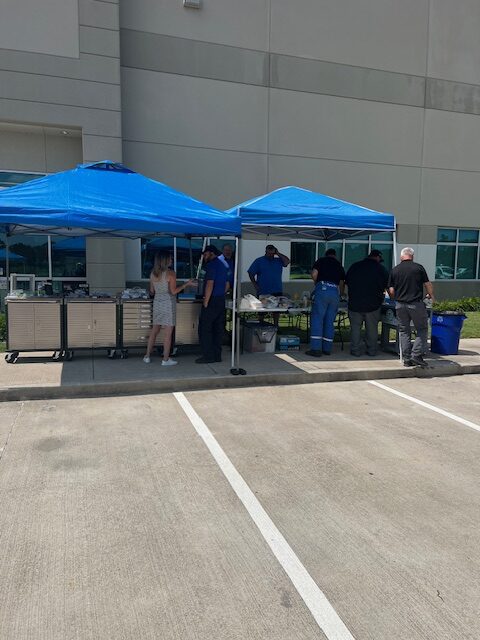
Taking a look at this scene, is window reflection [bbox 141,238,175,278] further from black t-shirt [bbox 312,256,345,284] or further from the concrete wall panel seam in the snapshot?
black t-shirt [bbox 312,256,345,284]

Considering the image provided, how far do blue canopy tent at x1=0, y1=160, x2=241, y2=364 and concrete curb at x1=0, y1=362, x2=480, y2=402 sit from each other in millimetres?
2228

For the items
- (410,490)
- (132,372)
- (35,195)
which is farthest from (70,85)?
(410,490)

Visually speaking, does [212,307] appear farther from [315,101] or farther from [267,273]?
[315,101]

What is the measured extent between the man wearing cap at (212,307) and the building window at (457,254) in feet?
40.7

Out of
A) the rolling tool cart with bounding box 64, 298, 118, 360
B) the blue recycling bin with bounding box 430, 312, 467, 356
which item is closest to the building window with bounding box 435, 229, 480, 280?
the blue recycling bin with bounding box 430, 312, 467, 356

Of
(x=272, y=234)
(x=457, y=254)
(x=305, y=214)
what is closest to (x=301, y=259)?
(x=272, y=234)

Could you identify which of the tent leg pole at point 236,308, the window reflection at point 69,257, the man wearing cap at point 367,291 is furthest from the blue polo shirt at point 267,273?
the window reflection at point 69,257

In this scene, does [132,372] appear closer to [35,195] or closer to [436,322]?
[35,195]

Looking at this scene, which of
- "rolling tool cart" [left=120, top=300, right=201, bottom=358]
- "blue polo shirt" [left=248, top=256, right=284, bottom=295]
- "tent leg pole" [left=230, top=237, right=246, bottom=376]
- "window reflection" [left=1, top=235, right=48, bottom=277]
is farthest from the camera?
"window reflection" [left=1, top=235, right=48, bottom=277]

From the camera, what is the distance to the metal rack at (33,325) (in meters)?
8.41

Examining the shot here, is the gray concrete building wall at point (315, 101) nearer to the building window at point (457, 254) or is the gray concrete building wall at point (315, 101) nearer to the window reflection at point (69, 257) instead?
the building window at point (457, 254)

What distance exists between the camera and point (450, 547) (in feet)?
11.3

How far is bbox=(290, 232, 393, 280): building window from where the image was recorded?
16797 mm

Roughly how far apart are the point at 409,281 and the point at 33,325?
6.30 metres
